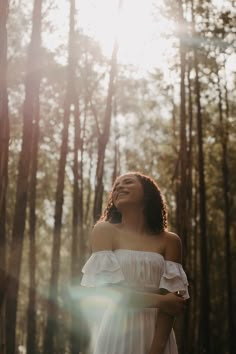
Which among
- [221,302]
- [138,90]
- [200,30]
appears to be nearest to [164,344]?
[200,30]

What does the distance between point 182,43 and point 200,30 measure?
67 cm

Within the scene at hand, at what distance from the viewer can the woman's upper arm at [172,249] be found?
184cm

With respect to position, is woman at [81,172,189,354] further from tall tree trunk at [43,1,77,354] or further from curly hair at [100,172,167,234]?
tall tree trunk at [43,1,77,354]

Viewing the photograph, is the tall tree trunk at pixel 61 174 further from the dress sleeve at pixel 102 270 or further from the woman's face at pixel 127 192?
the dress sleeve at pixel 102 270

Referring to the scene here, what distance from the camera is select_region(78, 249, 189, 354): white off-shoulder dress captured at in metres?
1.74

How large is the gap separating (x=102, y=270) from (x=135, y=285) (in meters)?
0.12

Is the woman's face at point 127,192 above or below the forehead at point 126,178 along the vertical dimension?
below

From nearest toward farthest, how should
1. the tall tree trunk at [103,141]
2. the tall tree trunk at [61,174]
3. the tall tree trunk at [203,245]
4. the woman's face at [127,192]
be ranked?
the woman's face at [127,192] → the tall tree trunk at [103,141] → the tall tree trunk at [61,174] → the tall tree trunk at [203,245]

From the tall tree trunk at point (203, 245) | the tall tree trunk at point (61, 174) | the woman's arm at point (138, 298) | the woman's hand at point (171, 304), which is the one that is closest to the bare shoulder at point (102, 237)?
the woman's arm at point (138, 298)

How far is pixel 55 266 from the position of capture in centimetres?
750

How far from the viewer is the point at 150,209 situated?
6.48 ft

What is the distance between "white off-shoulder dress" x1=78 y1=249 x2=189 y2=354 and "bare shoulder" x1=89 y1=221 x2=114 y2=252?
0.03 m

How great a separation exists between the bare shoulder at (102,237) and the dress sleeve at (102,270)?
0.03 metres

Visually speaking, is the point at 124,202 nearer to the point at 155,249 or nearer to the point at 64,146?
the point at 155,249
